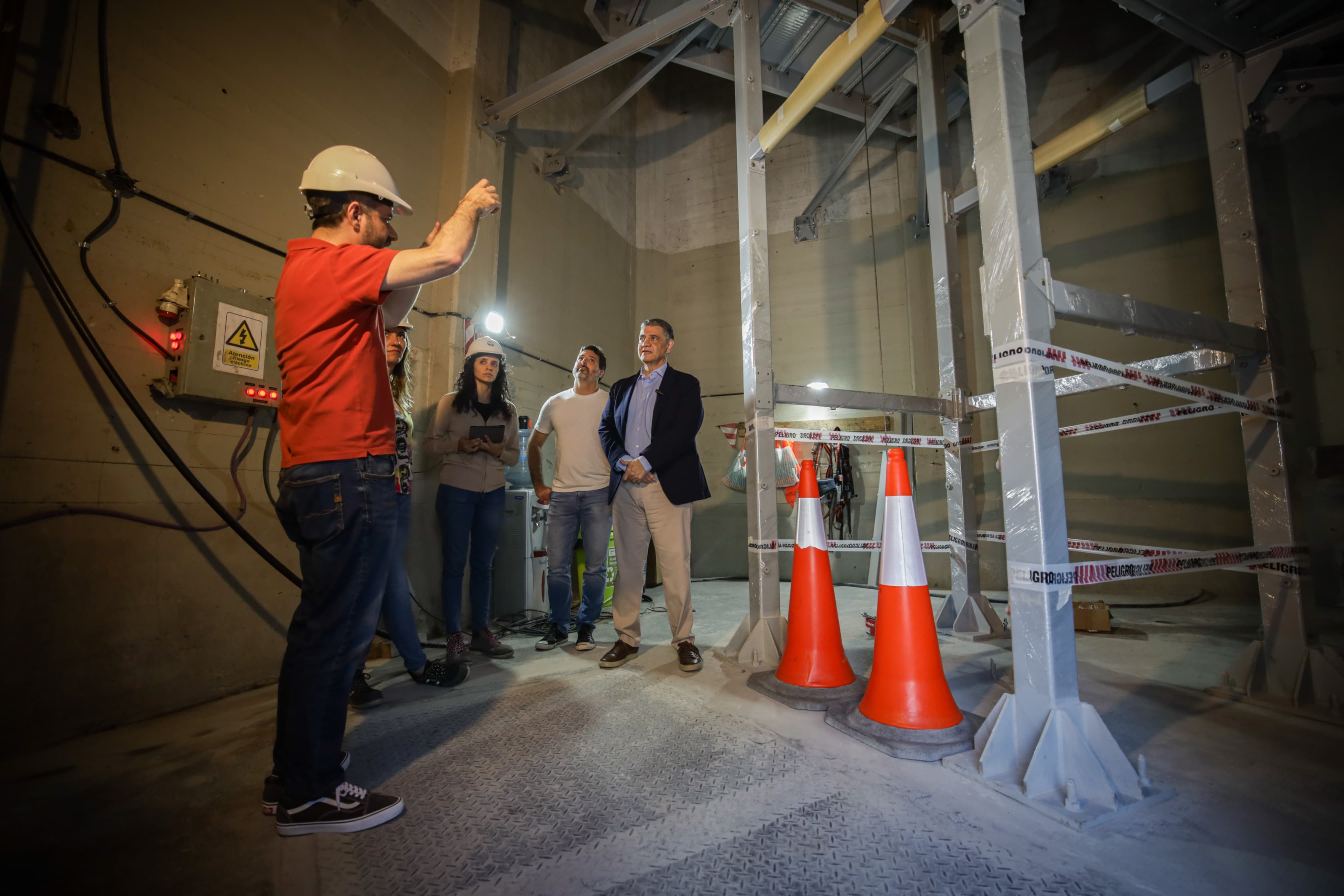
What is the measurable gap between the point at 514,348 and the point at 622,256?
2.45m

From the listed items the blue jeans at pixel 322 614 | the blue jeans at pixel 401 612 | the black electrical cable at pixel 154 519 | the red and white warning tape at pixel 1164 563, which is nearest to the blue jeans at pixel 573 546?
the blue jeans at pixel 401 612

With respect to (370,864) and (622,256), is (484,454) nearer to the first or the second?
(370,864)

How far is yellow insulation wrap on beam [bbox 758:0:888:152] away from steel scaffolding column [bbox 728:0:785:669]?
0.19 m

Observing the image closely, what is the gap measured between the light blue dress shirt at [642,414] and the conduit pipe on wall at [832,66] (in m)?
1.24

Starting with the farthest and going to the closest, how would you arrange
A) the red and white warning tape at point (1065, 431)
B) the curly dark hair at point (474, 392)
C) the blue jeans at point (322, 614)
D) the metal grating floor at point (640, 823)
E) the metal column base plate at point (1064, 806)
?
the curly dark hair at point (474, 392) < the red and white warning tape at point (1065, 431) < the blue jeans at point (322, 614) < the metal column base plate at point (1064, 806) < the metal grating floor at point (640, 823)

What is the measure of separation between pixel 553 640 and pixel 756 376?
1835 mm

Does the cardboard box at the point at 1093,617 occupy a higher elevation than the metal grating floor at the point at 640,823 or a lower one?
higher

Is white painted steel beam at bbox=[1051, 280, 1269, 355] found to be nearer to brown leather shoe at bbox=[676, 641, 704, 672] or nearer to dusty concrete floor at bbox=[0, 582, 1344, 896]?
dusty concrete floor at bbox=[0, 582, 1344, 896]

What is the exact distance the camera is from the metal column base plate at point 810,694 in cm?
194

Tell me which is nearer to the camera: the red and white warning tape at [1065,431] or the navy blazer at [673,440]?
the red and white warning tape at [1065,431]

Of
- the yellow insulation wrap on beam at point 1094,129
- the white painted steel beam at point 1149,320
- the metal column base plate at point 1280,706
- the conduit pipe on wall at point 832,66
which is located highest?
the yellow insulation wrap on beam at point 1094,129

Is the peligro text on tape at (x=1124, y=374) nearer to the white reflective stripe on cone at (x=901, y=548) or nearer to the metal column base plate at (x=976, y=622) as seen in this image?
the white reflective stripe on cone at (x=901, y=548)

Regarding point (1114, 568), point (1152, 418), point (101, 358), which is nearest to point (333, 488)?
point (101, 358)

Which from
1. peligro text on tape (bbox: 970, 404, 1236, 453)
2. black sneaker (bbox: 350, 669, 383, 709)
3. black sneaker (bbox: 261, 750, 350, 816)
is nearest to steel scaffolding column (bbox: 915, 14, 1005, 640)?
peligro text on tape (bbox: 970, 404, 1236, 453)
